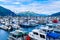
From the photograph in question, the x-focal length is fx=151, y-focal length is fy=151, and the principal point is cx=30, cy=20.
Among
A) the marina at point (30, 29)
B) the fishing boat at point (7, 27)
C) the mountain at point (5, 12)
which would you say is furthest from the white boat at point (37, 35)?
the mountain at point (5, 12)

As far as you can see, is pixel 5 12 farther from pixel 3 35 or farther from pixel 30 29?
pixel 30 29

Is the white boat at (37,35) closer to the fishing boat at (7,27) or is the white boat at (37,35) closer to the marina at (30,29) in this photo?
the marina at (30,29)

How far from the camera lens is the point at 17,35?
2693mm

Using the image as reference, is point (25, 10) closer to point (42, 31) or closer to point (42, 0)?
point (42, 0)

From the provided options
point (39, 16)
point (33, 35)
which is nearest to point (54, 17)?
point (39, 16)

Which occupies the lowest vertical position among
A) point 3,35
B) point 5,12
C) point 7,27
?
point 3,35

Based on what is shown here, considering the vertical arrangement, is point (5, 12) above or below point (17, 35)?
above

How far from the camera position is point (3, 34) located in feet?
9.12

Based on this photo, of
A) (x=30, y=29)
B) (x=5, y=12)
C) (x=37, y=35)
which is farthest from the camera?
(x=5, y=12)

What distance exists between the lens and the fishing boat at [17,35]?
2.70 m

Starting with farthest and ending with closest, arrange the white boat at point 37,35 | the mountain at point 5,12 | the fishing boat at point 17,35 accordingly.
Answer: the mountain at point 5,12 < the fishing boat at point 17,35 < the white boat at point 37,35

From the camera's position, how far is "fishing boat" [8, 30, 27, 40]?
2701mm

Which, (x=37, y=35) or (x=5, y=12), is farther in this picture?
(x=5, y=12)

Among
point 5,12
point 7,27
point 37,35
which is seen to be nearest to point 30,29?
point 37,35
